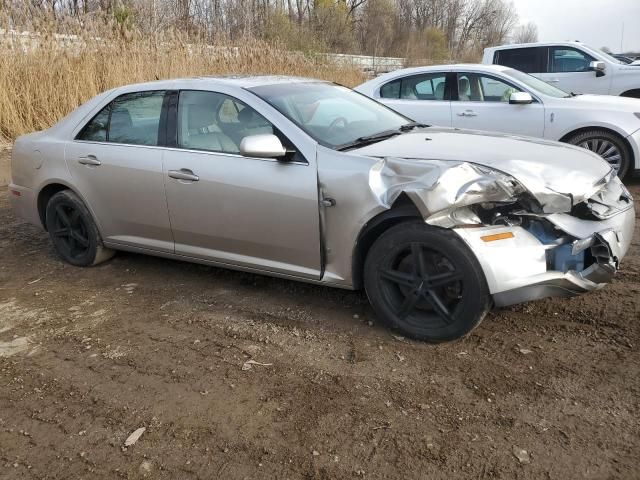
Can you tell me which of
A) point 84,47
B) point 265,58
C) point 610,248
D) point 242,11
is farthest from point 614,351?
point 242,11

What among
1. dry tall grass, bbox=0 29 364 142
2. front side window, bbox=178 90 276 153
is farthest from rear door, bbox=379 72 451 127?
dry tall grass, bbox=0 29 364 142

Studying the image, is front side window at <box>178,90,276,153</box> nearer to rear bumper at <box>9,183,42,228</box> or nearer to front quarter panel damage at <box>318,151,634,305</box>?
front quarter panel damage at <box>318,151,634,305</box>

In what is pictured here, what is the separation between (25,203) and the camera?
5.03 m

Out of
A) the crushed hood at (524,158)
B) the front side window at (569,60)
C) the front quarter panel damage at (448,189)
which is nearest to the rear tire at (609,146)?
the crushed hood at (524,158)

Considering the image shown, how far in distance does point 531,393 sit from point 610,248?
986 millimetres

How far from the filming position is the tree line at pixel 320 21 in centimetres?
1256

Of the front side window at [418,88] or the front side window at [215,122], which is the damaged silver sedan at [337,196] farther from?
the front side window at [418,88]

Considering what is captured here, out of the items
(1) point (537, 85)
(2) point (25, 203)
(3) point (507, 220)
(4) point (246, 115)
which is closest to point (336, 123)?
(4) point (246, 115)

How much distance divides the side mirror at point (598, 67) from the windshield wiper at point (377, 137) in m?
6.38

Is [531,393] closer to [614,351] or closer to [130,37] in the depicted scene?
[614,351]

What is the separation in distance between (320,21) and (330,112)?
3148 centimetres

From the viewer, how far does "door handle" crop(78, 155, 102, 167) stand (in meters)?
4.43

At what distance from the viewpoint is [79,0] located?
19.7 metres

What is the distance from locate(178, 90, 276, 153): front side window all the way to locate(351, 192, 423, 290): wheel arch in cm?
96
